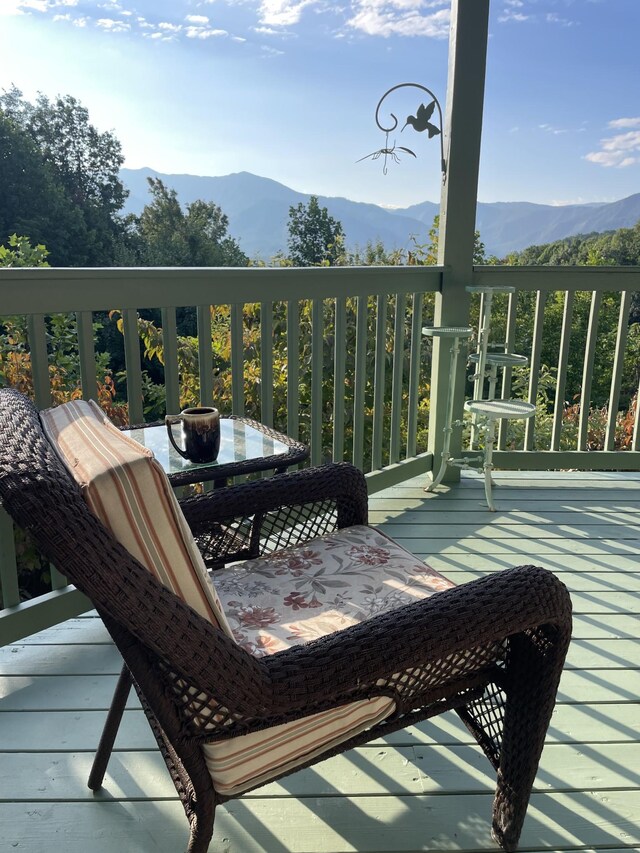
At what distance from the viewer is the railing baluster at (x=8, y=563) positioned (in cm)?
193

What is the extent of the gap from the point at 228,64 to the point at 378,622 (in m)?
47.0

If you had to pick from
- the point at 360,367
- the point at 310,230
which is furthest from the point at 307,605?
the point at 310,230

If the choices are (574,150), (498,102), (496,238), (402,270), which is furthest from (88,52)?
(402,270)

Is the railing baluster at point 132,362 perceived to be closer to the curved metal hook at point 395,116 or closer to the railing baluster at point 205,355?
the railing baluster at point 205,355

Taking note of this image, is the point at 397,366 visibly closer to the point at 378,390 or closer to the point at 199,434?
the point at 378,390

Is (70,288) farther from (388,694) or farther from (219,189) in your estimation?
(219,189)

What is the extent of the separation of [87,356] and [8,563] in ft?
2.22

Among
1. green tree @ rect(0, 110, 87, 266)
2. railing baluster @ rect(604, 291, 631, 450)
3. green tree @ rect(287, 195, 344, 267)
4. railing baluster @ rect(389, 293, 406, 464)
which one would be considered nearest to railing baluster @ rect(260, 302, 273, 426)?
railing baluster @ rect(389, 293, 406, 464)

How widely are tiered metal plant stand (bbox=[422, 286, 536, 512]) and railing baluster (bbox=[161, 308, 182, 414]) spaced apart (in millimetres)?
1340

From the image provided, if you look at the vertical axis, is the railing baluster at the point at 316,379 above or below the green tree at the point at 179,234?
below

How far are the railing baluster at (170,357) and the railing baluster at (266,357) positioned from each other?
379 millimetres

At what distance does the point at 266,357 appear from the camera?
2672 mm

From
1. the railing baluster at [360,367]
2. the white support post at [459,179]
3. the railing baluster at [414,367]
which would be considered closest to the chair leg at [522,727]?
the railing baluster at [360,367]

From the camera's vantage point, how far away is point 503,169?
33562mm
